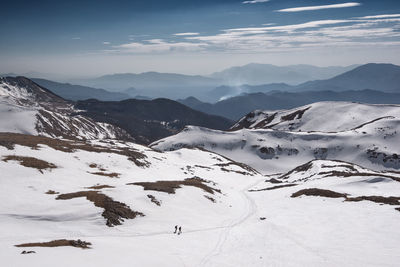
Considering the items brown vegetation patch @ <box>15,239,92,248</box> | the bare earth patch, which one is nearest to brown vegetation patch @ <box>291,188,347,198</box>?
the bare earth patch

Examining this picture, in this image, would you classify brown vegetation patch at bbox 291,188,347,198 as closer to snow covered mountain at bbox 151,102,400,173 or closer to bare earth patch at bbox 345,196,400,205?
bare earth patch at bbox 345,196,400,205

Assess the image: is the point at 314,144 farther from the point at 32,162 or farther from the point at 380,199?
the point at 32,162

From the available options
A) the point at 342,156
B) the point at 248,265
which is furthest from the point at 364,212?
the point at 342,156

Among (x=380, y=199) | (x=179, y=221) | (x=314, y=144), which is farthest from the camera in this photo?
(x=314, y=144)

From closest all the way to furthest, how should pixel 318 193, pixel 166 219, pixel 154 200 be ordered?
pixel 166 219, pixel 154 200, pixel 318 193

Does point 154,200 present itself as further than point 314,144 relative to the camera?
No

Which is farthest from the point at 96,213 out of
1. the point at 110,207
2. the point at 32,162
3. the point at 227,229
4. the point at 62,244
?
the point at 32,162

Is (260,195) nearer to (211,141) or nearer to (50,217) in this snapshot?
(50,217)

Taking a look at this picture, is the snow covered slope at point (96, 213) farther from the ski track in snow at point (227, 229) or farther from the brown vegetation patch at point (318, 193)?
the brown vegetation patch at point (318, 193)

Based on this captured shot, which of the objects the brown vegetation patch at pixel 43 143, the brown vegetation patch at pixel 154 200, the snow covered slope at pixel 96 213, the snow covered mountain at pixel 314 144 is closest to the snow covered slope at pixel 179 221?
the snow covered slope at pixel 96 213
